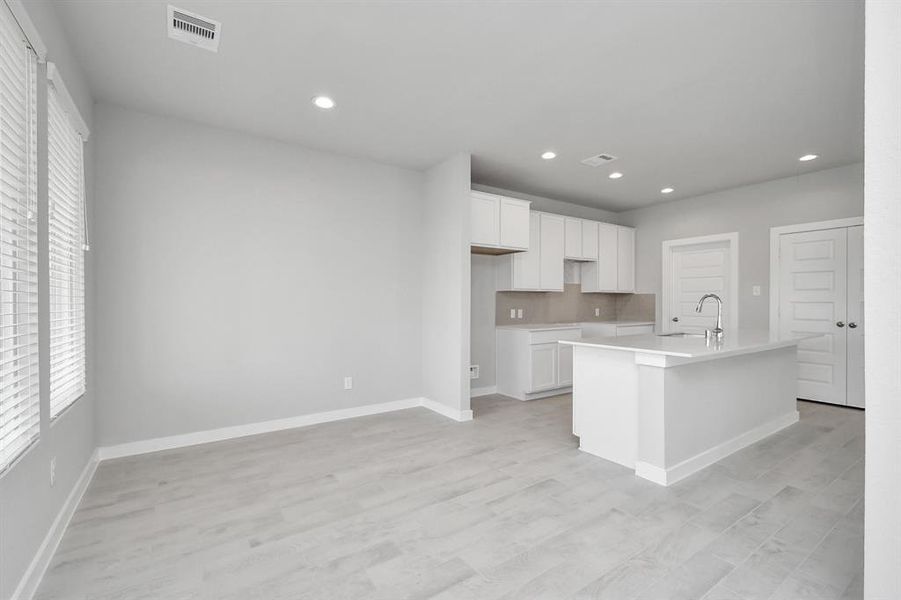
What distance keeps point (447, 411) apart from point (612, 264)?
363 cm

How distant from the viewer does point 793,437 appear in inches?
145

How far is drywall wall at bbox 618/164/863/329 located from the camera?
186 inches

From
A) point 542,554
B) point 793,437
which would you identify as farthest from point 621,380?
point 793,437

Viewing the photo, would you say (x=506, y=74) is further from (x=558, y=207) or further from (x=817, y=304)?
(x=817, y=304)

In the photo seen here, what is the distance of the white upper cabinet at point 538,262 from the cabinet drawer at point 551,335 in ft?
1.88

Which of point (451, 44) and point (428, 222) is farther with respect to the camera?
point (428, 222)

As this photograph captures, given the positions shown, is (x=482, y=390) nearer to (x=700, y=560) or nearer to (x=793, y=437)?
(x=793, y=437)

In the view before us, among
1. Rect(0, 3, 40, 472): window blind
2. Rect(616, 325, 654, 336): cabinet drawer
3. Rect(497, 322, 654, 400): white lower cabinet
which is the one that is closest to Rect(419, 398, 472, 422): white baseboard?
Rect(497, 322, 654, 400): white lower cabinet

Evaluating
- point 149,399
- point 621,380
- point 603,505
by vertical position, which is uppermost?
point 621,380

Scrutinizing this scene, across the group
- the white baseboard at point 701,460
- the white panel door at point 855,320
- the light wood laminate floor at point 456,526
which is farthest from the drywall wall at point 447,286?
the white panel door at point 855,320

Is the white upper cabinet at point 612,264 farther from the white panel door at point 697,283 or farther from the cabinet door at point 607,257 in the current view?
the white panel door at point 697,283

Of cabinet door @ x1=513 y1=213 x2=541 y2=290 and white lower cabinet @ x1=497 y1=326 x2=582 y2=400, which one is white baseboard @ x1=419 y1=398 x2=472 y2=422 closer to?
white lower cabinet @ x1=497 y1=326 x2=582 y2=400

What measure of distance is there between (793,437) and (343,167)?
4851mm

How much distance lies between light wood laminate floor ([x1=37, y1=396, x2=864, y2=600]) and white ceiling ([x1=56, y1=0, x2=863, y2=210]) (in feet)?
8.81
